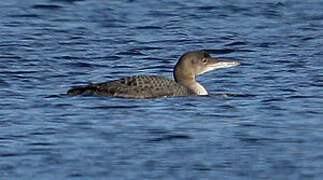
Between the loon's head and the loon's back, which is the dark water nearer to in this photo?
the loon's back

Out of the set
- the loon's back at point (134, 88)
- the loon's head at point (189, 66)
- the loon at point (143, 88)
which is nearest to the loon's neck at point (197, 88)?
the loon at point (143, 88)

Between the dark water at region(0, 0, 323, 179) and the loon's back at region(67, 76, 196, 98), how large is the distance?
0.38 ft

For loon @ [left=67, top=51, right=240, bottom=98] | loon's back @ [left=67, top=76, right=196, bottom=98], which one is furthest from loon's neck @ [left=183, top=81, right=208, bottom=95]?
loon's back @ [left=67, top=76, right=196, bottom=98]

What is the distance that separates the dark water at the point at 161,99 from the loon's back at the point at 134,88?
0.12 meters

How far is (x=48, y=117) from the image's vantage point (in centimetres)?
1039

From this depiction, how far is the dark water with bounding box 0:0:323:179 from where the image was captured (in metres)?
8.52

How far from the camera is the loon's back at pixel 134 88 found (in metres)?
11.6

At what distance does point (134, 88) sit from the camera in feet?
38.3

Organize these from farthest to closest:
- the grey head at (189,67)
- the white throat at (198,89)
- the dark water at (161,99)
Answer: the grey head at (189,67), the white throat at (198,89), the dark water at (161,99)

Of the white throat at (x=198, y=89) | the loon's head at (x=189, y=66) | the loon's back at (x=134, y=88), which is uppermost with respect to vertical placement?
the loon's head at (x=189, y=66)

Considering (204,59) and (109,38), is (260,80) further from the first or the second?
(109,38)

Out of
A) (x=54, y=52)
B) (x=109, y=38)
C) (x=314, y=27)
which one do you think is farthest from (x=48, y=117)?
(x=314, y=27)

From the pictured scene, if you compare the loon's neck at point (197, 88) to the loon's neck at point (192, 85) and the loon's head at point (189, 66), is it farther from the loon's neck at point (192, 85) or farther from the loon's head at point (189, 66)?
the loon's head at point (189, 66)

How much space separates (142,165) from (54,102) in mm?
3095
